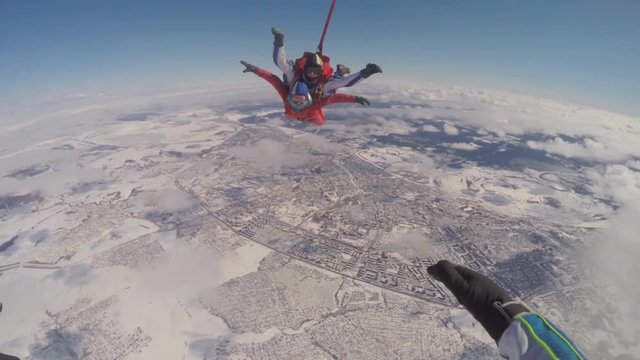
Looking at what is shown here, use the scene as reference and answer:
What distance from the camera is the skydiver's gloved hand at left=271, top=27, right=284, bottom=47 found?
15.0 feet

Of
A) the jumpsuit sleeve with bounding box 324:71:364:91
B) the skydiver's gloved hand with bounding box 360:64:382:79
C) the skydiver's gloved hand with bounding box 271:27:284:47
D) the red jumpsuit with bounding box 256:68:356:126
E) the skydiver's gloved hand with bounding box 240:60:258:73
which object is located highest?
the skydiver's gloved hand with bounding box 271:27:284:47

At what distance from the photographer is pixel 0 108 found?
5020 inches

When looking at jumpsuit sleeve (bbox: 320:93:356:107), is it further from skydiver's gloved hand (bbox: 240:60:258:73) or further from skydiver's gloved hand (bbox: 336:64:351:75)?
skydiver's gloved hand (bbox: 240:60:258:73)

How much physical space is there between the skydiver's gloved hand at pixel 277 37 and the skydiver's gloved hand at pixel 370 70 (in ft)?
Result: 4.93

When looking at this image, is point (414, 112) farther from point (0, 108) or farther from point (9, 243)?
point (0, 108)

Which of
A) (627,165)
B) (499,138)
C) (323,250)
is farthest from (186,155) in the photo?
(627,165)

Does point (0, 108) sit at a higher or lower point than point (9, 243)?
higher

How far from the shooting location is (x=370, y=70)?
4.32m

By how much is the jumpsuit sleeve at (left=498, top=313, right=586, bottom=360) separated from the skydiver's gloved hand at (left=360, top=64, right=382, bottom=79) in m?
3.55

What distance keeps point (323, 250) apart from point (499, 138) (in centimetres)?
6933

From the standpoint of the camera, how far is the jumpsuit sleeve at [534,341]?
61.2 inches

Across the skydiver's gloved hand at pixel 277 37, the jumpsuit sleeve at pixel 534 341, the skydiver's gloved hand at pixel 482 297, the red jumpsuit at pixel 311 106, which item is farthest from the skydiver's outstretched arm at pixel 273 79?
the jumpsuit sleeve at pixel 534 341

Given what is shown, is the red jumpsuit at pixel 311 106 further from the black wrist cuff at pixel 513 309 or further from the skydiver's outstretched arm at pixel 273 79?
the black wrist cuff at pixel 513 309

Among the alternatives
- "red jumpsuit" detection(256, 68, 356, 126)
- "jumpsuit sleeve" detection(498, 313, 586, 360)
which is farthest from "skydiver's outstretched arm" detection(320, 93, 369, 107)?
"jumpsuit sleeve" detection(498, 313, 586, 360)
